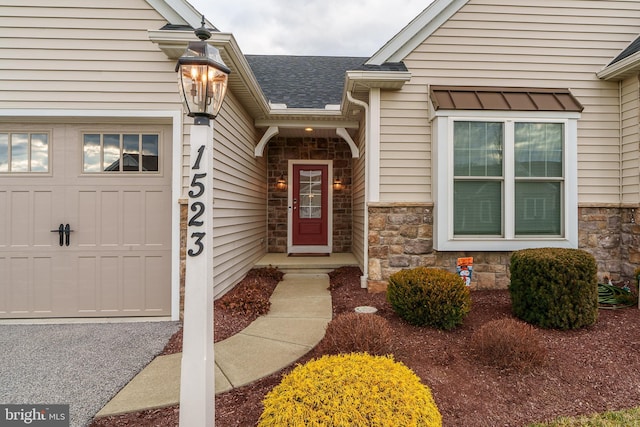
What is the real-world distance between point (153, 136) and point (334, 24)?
1859 centimetres

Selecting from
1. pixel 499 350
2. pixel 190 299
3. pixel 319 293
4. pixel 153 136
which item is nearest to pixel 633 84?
pixel 499 350

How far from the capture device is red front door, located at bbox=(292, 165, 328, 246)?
7344 mm

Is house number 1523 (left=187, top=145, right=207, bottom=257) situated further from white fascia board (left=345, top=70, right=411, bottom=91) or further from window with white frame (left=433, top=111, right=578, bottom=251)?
window with white frame (left=433, top=111, right=578, bottom=251)

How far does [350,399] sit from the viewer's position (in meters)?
1.44

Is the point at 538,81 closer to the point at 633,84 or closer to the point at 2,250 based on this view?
the point at 633,84

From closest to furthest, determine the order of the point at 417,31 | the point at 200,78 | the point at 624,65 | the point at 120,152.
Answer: the point at 200,78 < the point at 120,152 < the point at 624,65 < the point at 417,31

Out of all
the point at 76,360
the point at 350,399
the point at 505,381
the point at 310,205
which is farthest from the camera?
the point at 310,205

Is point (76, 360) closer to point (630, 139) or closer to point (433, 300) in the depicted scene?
point (433, 300)

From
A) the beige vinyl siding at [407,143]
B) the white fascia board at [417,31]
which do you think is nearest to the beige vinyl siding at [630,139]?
the white fascia board at [417,31]

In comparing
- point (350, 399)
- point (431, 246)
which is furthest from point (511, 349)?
point (431, 246)

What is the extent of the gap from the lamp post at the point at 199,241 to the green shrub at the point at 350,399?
393mm

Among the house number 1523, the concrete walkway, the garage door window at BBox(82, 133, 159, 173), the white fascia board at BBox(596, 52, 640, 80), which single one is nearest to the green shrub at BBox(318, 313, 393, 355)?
the concrete walkway

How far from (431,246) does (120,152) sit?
4.28m

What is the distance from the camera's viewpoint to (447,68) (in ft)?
14.9
